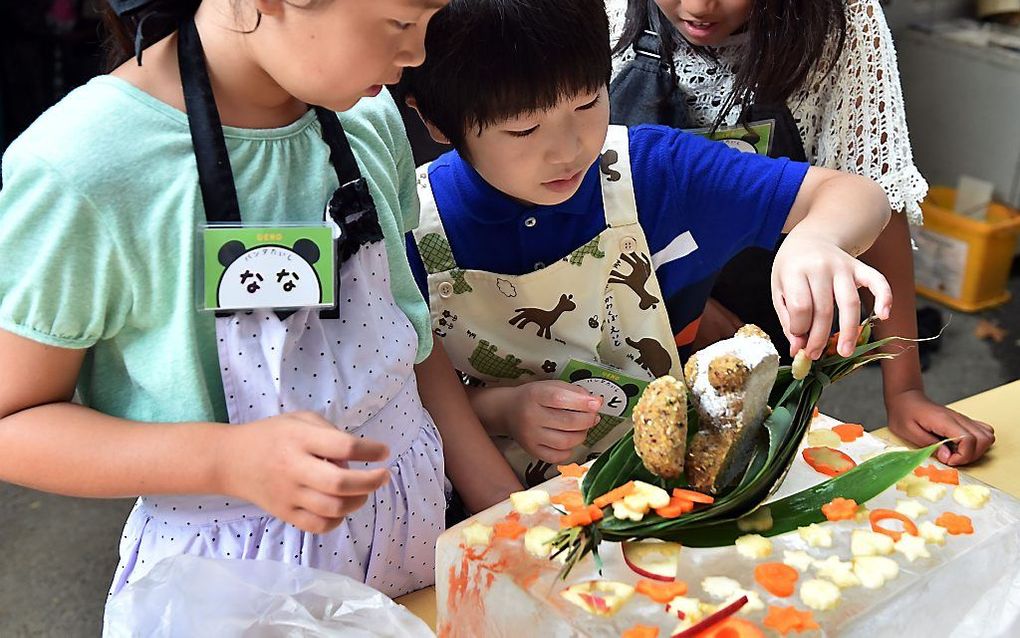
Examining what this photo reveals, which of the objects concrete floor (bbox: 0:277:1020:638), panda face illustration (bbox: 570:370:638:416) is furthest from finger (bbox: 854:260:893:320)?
concrete floor (bbox: 0:277:1020:638)

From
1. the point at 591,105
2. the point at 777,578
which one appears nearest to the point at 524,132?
the point at 591,105

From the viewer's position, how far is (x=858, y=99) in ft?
4.57

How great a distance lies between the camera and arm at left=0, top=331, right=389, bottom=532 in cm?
75

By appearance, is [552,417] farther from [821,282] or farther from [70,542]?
[70,542]

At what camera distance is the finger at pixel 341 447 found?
698mm

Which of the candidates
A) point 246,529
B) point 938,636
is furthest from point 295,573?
point 938,636

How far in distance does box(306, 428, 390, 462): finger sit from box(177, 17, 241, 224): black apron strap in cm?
21

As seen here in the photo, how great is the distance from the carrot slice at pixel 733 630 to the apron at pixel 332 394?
350mm

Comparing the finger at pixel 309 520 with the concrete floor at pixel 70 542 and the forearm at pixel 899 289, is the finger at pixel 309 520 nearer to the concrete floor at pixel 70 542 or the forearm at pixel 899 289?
the forearm at pixel 899 289

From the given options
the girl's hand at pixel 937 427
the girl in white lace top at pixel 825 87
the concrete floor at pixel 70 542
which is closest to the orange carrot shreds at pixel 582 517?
the girl's hand at pixel 937 427

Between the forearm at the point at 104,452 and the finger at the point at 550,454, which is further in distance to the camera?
the finger at the point at 550,454

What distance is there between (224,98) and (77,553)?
1.72 meters

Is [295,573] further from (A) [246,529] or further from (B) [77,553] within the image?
(B) [77,553]

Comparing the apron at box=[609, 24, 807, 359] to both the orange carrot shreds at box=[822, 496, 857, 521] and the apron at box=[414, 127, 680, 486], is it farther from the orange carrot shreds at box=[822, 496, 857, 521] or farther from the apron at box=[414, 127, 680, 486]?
the orange carrot shreds at box=[822, 496, 857, 521]
